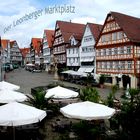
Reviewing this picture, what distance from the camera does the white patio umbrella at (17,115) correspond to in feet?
31.3

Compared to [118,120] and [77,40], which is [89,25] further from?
[118,120]

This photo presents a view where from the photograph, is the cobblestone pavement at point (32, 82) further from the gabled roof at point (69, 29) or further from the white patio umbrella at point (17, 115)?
the white patio umbrella at point (17, 115)

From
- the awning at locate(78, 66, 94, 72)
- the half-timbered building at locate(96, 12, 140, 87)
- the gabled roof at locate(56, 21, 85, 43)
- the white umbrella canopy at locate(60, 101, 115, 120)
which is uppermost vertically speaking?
the gabled roof at locate(56, 21, 85, 43)

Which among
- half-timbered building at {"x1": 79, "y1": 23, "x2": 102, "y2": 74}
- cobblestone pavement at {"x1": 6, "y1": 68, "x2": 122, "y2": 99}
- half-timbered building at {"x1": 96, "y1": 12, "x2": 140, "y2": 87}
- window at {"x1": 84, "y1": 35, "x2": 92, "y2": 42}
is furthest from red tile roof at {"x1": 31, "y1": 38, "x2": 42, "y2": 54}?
half-timbered building at {"x1": 96, "y1": 12, "x2": 140, "y2": 87}

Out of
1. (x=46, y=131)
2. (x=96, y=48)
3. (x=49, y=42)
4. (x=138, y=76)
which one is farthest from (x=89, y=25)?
(x=46, y=131)

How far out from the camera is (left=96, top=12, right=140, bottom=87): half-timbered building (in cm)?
4009

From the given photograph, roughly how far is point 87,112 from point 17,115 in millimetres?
2602

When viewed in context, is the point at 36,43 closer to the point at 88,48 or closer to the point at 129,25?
the point at 88,48

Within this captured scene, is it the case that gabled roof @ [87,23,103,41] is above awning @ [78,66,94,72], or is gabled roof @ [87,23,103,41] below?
above

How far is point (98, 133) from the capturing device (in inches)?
387

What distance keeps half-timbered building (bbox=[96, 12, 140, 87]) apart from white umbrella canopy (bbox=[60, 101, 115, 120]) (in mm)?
29386

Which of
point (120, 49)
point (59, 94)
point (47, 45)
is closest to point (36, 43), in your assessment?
point (47, 45)

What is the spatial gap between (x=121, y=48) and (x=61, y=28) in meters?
26.8

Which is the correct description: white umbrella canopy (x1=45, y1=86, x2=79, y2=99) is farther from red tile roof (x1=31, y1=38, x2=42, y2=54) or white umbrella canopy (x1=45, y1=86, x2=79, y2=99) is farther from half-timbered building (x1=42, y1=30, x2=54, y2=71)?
red tile roof (x1=31, y1=38, x2=42, y2=54)
